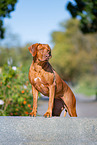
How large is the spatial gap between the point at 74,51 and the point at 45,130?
42548 millimetres

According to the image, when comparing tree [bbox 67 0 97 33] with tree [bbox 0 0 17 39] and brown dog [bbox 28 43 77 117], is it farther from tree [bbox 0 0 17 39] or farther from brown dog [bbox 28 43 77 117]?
brown dog [bbox 28 43 77 117]

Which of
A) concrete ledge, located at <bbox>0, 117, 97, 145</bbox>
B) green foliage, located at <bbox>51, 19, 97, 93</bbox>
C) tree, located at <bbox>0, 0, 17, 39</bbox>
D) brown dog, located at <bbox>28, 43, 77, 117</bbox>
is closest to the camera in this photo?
concrete ledge, located at <bbox>0, 117, 97, 145</bbox>

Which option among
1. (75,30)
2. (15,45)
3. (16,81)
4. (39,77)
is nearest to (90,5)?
(16,81)

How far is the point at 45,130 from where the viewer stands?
3.58 m

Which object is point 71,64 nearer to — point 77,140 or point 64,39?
point 64,39

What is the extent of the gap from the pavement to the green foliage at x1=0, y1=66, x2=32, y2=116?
3151mm

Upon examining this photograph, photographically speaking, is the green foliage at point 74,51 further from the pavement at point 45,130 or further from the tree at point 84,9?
the pavement at point 45,130

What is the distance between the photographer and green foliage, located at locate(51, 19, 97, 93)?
40.9 metres

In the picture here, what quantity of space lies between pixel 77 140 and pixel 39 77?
1054 mm

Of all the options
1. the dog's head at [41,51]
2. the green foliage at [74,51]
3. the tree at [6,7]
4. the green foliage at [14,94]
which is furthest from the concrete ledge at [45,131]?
the green foliage at [74,51]

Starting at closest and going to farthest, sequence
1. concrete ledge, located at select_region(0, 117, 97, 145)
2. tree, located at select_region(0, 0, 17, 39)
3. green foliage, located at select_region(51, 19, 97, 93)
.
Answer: concrete ledge, located at select_region(0, 117, 97, 145)
tree, located at select_region(0, 0, 17, 39)
green foliage, located at select_region(51, 19, 97, 93)

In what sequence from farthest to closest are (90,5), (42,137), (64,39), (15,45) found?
(64,39) < (15,45) < (90,5) < (42,137)

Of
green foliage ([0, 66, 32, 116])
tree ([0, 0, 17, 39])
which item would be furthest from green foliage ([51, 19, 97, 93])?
green foliage ([0, 66, 32, 116])

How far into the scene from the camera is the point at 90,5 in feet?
43.6
